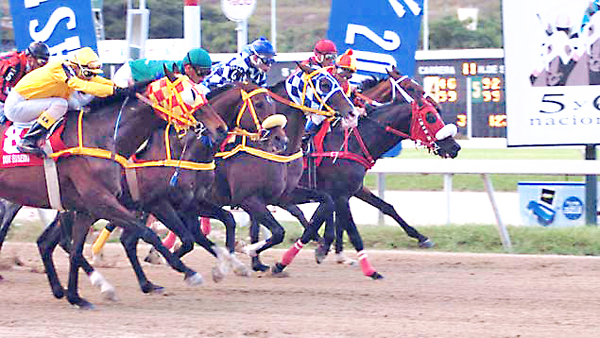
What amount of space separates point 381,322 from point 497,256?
3494mm

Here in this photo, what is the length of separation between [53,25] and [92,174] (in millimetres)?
4590

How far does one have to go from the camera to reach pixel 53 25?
11555 millimetres

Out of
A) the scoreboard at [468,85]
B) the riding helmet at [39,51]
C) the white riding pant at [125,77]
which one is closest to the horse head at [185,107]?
the riding helmet at [39,51]

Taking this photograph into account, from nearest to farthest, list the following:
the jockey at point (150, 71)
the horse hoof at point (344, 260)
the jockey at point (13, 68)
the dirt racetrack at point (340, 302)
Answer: the dirt racetrack at point (340, 302)
the jockey at point (13, 68)
the jockey at point (150, 71)
the horse hoof at point (344, 260)

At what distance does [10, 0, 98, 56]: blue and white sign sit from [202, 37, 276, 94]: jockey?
2.86 m

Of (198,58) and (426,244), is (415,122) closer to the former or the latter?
(426,244)

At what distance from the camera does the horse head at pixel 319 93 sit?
886 centimetres

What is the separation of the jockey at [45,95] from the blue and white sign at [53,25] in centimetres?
406

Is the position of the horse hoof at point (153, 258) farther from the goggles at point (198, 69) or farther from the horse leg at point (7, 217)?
the goggles at point (198, 69)

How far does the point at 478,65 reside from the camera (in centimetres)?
1686

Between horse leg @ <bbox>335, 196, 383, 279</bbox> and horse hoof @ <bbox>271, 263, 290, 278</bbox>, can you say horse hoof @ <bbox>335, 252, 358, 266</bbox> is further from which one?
horse hoof @ <bbox>271, 263, 290, 278</bbox>

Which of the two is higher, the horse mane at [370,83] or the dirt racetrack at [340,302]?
the horse mane at [370,83]

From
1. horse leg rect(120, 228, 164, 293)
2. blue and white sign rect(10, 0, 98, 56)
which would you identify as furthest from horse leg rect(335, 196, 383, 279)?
blue and white sign rect(10, 0, 98, 56)

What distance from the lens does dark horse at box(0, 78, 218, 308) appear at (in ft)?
24.3
